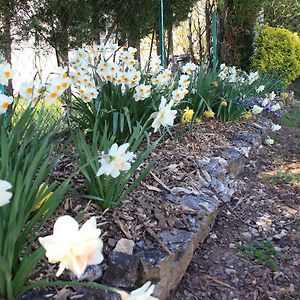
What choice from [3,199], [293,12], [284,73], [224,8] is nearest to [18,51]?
[3,199]

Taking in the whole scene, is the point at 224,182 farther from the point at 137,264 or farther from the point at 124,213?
the point at 137,264

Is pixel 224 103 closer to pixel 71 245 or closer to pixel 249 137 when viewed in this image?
pixel 249 137

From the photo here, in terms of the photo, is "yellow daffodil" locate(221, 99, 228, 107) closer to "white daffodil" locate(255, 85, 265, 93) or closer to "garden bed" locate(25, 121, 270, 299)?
"garden bed" locate(25, 121, 270, 299)

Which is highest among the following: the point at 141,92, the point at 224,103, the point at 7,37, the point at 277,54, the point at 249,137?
the point at 7,37

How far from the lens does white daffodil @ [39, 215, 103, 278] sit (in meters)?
1.00

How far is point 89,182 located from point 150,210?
1.25 ft

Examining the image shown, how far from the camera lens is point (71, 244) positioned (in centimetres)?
101

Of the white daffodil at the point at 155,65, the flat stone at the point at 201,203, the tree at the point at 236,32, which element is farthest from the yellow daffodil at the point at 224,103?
the tree at the point at 236,32

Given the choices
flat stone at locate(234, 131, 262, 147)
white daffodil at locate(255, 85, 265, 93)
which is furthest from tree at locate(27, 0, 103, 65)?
white daffodil at locate(255, 85, 265, 93)

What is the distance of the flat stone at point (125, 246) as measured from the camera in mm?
1827

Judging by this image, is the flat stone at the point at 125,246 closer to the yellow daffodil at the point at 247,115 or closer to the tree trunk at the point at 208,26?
the yellow daffodil at the point at 247,115

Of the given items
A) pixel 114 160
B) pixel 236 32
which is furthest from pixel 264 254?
pixel 236 32

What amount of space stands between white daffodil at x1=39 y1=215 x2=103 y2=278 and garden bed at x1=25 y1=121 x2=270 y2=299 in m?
0.54

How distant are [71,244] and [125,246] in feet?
2.84
